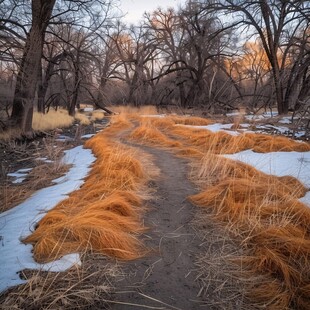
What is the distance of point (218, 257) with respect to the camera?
2434 mm

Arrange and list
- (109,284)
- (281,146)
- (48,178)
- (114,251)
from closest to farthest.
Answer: (109,284) → (114,251) → (48,178) → (281,146)

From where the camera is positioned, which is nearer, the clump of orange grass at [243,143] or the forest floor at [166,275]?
the forest floor at [166,275]

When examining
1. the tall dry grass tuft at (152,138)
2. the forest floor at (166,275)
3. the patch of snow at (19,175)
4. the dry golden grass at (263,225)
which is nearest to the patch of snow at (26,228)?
the forest floor at (166,275)

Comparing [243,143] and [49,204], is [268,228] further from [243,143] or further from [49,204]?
[243,143]

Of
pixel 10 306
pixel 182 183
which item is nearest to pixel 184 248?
pixel 10 306

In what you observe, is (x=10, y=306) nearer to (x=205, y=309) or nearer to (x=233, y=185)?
(x=205, y=309)

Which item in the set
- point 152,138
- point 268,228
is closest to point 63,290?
point 268,228

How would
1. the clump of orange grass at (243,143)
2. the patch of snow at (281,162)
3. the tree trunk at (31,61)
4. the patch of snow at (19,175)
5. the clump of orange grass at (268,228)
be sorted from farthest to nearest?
1. the tree trunk at (31,61)
2. the clump of orange grass at (243,143)
3. the patch of snow at (19,175)
4. the patch of snow at (281,162)
5. the clump of orange grass at (268,228)

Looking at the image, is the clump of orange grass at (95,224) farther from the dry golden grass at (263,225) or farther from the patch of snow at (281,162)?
the patch of snow at (281,162)

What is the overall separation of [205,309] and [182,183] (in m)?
2.57

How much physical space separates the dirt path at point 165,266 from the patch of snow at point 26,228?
507 millimetres

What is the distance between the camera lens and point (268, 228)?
2682 millimetres

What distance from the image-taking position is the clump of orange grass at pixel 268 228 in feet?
6.68

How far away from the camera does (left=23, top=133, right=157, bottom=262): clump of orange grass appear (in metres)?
2.41
